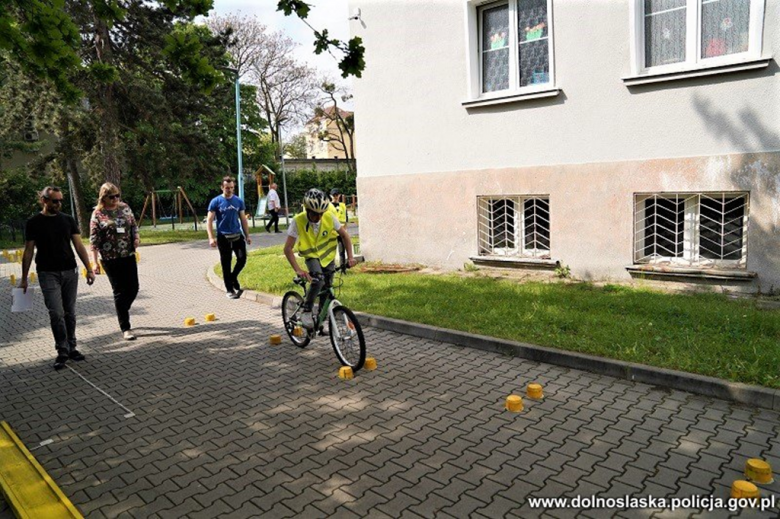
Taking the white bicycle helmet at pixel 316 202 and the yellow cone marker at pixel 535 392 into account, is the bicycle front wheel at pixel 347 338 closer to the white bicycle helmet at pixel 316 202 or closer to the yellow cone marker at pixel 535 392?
the white bicycle helmet at pixel 316 202

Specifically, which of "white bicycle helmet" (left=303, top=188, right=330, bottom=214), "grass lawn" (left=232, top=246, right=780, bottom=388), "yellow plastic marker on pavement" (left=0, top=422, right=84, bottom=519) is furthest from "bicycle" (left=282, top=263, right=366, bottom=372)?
"yellow plastic marker on pavement" (left=0, top=422, right=84, bottom=519)

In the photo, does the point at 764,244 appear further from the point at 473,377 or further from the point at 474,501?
the point at 474,501

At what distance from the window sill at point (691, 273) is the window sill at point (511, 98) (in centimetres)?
310

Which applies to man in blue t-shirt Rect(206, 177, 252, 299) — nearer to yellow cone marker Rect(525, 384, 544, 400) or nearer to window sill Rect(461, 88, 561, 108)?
window sill Rect(461, 88, 561, 108)

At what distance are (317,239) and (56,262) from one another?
3080 mm

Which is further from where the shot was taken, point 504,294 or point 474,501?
point 504,294

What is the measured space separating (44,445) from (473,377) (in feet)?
12.4

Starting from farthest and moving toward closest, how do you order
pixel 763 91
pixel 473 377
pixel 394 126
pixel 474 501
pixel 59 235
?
pixel 394 126 → pixel 763 91 → pixel 59 235 → pixel 473 377 → pixel 474 501

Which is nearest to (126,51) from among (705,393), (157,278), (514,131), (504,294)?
(157,278)

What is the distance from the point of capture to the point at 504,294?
884 cm

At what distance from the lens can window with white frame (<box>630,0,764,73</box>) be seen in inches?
317

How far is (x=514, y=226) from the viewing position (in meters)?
10.8

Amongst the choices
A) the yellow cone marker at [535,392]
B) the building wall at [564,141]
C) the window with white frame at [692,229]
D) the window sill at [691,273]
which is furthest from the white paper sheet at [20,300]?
the window with white frame at [692,229]

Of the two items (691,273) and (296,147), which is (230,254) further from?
(296,147)
